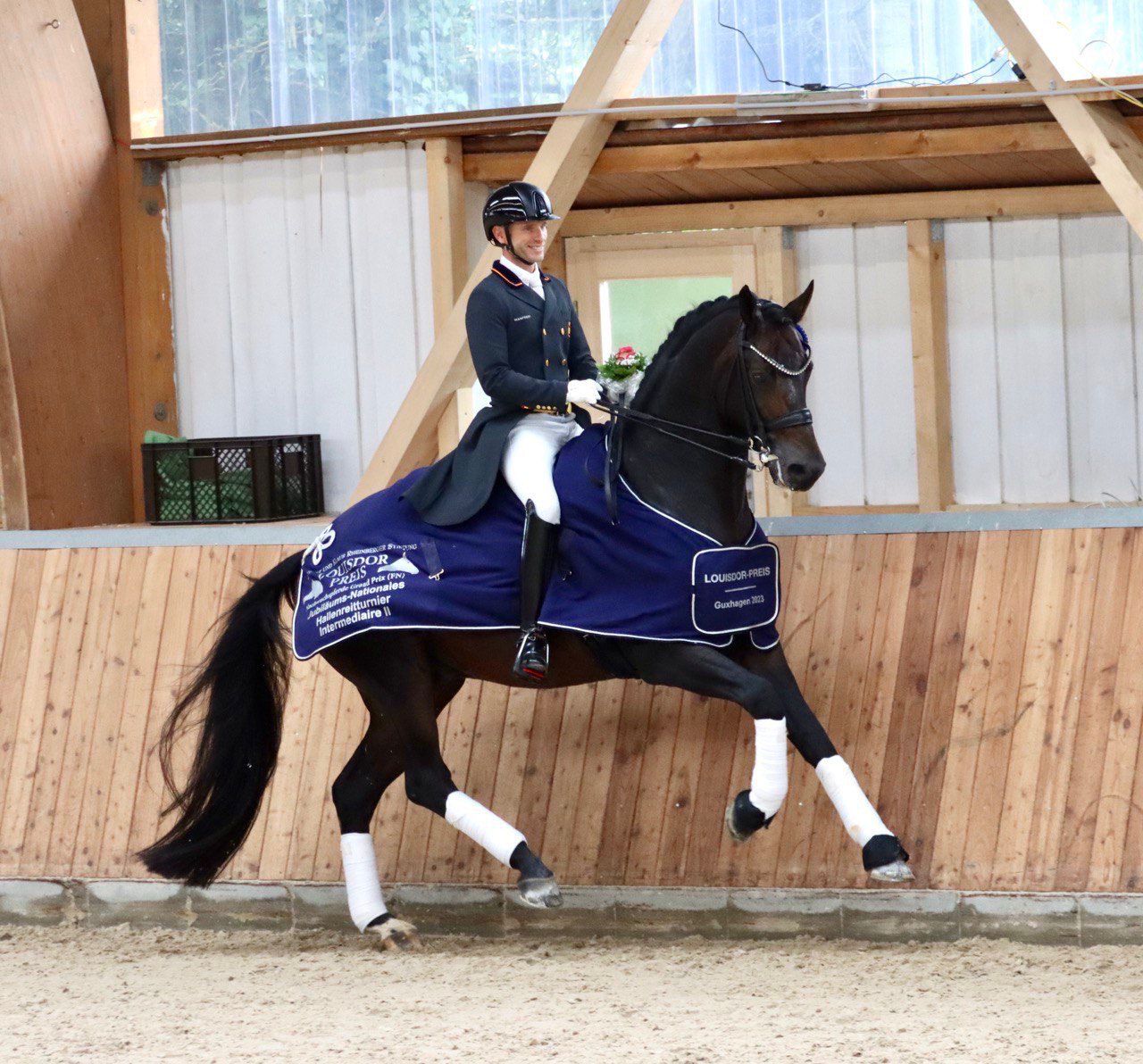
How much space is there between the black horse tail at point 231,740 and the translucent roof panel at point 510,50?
2.98m

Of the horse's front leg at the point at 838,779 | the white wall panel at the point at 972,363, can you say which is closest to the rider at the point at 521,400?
the horse's front leg at the point at 838,779

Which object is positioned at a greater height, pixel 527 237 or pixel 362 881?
pixel 527 237

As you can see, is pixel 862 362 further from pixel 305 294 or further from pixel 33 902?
pixel 33 902

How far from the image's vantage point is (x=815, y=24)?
20.4ft

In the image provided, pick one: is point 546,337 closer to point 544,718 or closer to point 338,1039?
point 544,718

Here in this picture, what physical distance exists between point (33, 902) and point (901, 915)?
2709 mm

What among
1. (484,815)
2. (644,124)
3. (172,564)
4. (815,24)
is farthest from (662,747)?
(815,24)

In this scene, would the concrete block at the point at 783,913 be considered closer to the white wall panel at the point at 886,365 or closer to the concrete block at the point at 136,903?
the concrete block at the point at 136,903

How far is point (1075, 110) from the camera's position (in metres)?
5.32

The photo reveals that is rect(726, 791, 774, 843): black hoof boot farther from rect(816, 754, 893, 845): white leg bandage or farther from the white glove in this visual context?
the white glove

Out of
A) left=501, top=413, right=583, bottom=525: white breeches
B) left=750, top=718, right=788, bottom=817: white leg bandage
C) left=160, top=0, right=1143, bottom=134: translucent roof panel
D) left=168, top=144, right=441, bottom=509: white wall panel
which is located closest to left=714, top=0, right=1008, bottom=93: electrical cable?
left=160, top=0, right=1143, bottom=134: translucent roof panel

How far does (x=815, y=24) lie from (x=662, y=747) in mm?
3127

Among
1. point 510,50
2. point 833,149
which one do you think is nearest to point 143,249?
point 510,50

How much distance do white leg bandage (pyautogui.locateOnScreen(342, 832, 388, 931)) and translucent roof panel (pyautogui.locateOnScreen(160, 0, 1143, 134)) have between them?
11.2 ft
